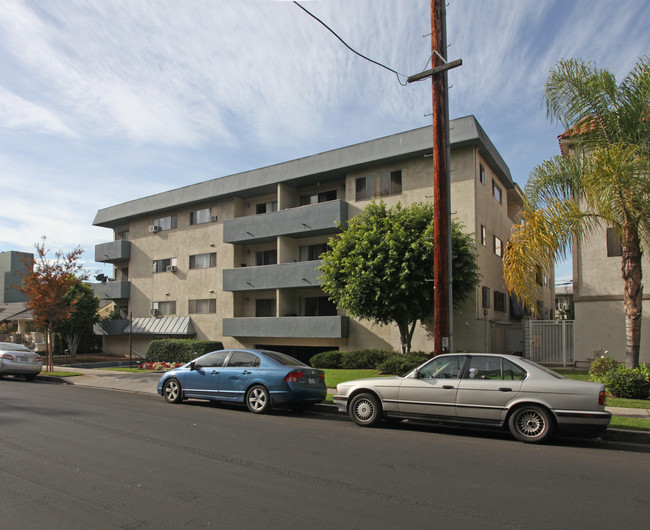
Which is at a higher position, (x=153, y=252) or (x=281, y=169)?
(x=281, y=169)

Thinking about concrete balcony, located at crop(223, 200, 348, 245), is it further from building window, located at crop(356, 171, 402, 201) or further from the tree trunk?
the tree trunk

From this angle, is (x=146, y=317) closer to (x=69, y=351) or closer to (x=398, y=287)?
(x=69, y=351)

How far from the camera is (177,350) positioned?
26.2 meters

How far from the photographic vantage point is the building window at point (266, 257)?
28092 millimetres

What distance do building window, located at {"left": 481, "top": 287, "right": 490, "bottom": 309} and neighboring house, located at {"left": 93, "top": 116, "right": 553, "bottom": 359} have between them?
0.09 m

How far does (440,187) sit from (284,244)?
1548cm

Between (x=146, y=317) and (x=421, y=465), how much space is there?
28892mm

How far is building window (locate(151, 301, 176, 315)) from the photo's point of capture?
31.3m

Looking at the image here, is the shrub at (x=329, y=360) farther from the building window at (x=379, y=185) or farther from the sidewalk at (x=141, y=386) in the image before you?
the building window at (x=379, y=185)

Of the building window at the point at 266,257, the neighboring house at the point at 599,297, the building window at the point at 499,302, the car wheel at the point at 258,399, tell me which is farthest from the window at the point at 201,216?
the car wheel at the point at 258,399

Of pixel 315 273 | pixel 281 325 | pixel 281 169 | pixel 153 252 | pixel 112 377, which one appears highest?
pixel 281 169

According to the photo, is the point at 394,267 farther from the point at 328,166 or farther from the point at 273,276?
the point at 273,276

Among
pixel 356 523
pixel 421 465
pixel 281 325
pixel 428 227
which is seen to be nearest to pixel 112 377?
pixel 281 325

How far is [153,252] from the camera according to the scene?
32.8 m
